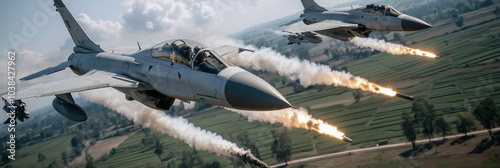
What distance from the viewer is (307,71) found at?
110ft

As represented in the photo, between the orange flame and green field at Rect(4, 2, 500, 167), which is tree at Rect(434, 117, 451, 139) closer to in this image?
green field at Rect(4, 2, 500, 167)

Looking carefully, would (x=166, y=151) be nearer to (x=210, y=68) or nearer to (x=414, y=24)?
(x=414, y=24)

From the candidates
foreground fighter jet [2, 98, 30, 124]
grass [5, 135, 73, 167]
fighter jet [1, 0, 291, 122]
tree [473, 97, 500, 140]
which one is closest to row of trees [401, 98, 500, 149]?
tree [473, 97, 500, 140]

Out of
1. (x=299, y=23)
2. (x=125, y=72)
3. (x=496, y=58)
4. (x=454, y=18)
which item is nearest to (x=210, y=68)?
(x=125, y=72)

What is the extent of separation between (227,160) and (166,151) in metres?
22.4

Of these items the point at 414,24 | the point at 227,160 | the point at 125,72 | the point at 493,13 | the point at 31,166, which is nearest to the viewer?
the point at 125,72

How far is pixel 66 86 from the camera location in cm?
1647

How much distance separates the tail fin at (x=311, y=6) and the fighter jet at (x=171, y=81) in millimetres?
25037

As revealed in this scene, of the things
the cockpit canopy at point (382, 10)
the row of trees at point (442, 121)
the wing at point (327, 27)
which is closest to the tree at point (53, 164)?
the row of trees at point (442, 121)

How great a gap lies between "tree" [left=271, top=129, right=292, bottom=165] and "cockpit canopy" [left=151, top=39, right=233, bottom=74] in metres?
65.7

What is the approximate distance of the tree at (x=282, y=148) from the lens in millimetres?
79125

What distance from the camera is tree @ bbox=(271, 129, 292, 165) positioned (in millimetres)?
79125

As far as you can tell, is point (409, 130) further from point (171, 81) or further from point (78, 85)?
point (78, 85)

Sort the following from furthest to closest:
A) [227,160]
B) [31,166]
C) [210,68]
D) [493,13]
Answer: [493,13], [31,166], [227,160], [210,68]
